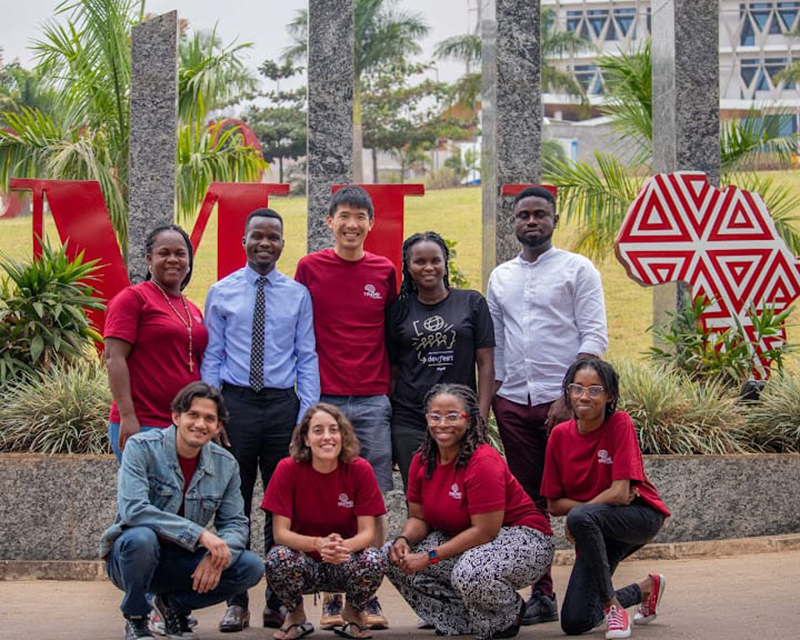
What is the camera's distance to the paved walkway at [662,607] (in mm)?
5039

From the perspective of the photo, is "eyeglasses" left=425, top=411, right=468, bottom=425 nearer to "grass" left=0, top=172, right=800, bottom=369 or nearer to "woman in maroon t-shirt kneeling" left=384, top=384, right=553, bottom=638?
"woman in maroon t-shirt kneeling" left=384, top=384, right=553, bottom=638

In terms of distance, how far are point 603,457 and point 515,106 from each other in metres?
4.12

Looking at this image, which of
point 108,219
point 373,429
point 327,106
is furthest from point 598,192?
point 373,429

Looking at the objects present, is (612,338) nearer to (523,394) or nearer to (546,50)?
(523,394)

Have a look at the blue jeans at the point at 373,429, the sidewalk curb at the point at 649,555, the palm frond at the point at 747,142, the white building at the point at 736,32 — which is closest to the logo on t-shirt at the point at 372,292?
the blue jeans at the point at 373,429

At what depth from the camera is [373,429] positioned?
17.5 feet

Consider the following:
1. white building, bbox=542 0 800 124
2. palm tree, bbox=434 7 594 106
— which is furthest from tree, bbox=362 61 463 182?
Answer: white building, bbox=542 0 800 124

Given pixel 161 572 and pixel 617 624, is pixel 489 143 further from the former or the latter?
pixel 161 572

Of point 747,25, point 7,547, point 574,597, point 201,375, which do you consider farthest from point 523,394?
point 747,25

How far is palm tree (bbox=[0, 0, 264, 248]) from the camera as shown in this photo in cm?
1004

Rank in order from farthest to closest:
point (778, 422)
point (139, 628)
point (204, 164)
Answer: point (204, 164), point (778, 422), point (139, 628)

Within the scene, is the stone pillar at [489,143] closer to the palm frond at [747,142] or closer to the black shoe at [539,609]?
the palm frond at [747,142]

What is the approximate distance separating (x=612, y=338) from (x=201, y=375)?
14.2 meters

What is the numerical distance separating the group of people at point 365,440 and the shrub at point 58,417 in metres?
2.09
